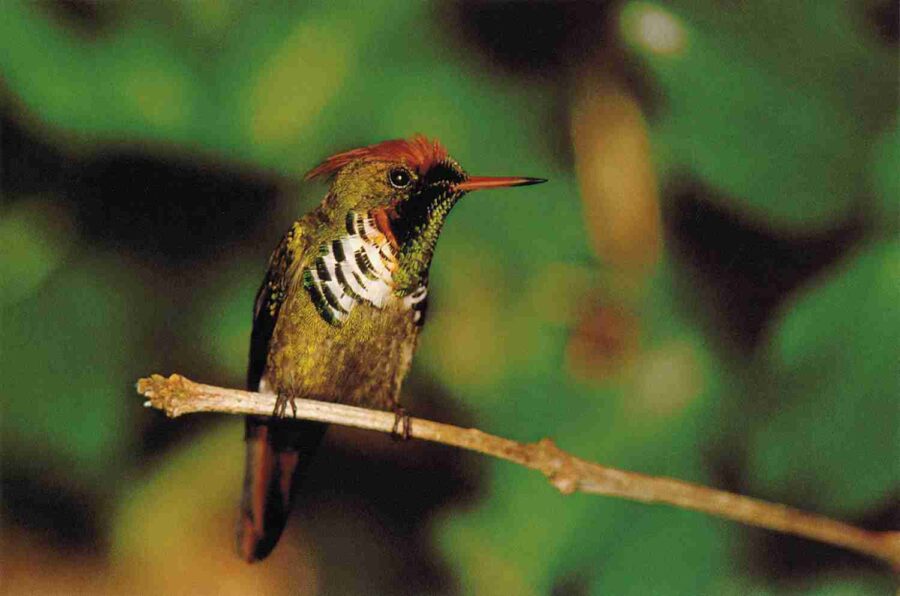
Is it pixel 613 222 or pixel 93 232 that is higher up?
pixel 613 222

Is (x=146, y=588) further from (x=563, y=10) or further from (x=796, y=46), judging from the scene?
(x=796, y=46)

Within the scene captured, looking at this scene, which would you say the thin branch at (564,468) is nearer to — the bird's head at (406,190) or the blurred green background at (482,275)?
the blurred green background at (482,275)

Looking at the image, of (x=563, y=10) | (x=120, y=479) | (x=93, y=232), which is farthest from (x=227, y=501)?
(x=563, y=10)

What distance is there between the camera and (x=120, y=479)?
1238 millimetres

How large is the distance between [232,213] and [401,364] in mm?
371

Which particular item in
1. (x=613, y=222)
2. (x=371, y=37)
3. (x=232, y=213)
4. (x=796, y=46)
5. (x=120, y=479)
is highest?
(x=796, y=46)

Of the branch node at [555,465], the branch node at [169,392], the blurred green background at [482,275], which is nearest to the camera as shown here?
the branch node at [169,392]

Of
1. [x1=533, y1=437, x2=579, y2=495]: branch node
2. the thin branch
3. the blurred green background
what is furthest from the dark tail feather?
[x1=533, y1=437, x2=579, y2=495]: branch node

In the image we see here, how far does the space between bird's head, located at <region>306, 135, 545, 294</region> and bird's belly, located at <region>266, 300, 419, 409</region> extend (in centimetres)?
8

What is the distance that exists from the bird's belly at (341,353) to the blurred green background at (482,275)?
0.38 feet

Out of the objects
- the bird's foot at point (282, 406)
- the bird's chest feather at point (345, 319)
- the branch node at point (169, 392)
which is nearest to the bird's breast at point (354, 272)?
the bird's chest feather at point (345, 319)

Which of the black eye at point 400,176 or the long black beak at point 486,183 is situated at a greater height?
the long black beak at point 486,183

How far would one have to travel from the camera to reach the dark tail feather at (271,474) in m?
1.23

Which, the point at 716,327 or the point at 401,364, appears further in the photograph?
the point at 716,327
